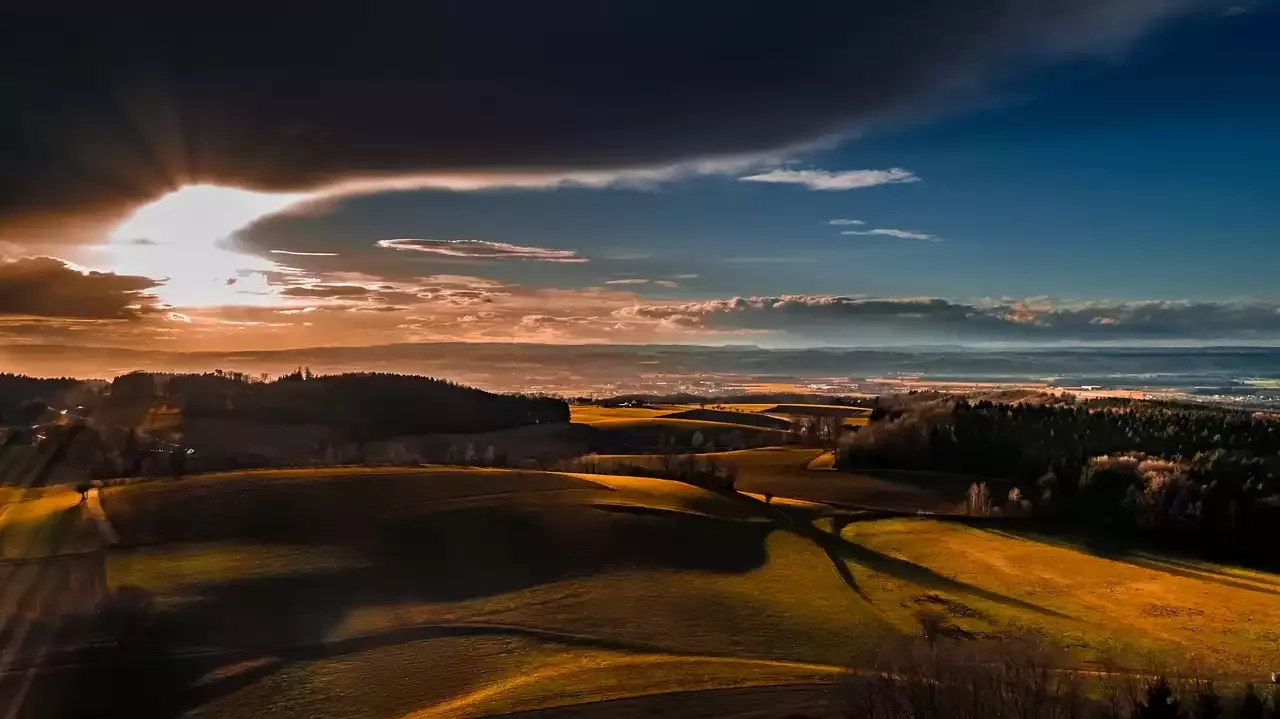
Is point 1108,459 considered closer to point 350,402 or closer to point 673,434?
point 673,434

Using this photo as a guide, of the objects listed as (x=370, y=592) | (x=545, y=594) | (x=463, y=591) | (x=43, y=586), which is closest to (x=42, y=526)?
(x=43, y=586)

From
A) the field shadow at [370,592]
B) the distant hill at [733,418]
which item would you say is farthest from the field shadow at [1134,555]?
the distant hill at [733,418]

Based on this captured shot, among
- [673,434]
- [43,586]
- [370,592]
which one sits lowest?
[370,592]

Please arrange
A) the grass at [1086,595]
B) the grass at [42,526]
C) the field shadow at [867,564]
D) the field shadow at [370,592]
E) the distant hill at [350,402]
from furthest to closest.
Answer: the distant hill at [350,402] < the field shadow at [867,564] < the grass at [42,526] < the grass at [1086,595] < the field shadow at [370,592]

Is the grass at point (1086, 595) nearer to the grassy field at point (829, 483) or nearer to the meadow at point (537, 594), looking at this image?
the meadow at point (537, 594)

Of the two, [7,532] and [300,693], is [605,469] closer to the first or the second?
[7,532]

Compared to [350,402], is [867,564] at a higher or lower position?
lower
